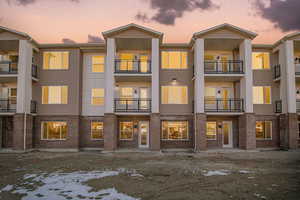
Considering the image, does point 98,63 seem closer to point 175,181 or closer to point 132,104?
point 132,104

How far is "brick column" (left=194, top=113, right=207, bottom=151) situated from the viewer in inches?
679

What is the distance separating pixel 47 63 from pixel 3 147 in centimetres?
793

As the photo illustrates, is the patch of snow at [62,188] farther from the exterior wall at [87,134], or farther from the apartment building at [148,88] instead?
the exterior wall at [87,134]

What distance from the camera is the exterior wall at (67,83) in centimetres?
1909

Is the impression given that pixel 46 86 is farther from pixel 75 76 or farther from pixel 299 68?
pixel 299 68

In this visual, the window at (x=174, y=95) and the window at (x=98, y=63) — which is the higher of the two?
the window at (x=98, y=63)

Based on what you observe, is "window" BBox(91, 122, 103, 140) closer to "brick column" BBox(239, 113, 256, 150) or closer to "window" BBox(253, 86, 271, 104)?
"brick column" BBox(239, 113, 256, 150)

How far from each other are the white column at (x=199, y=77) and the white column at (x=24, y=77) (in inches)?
518

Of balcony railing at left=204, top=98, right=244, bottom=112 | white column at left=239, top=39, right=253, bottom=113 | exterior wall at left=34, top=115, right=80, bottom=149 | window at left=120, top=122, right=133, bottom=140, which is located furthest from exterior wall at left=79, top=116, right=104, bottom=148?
white column at left=239, top=39, right=253, bottom=113

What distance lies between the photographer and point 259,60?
20.0 m

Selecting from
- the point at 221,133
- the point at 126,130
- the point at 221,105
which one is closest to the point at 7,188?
the point at 126,130

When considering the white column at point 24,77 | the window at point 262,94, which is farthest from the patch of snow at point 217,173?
the white column at point 24,77

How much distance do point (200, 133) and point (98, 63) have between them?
10279mm

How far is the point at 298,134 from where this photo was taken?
757 inches
